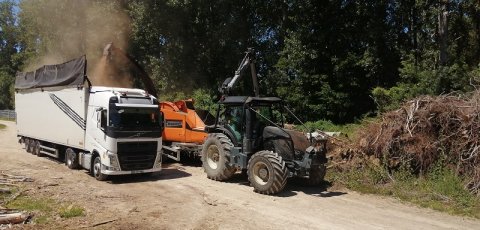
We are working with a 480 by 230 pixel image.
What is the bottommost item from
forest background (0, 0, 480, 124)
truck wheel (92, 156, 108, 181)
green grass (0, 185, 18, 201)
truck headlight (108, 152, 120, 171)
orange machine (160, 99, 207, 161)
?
green grass (0, 185, 18, 201)

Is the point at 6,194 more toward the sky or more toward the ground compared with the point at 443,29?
more toward the ground

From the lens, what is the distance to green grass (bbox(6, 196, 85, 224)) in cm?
→ 912

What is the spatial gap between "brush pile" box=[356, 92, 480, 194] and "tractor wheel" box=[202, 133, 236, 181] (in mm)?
4318

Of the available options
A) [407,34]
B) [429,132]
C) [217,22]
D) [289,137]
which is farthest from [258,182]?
[217,22]

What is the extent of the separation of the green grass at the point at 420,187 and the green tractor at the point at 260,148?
124 cm

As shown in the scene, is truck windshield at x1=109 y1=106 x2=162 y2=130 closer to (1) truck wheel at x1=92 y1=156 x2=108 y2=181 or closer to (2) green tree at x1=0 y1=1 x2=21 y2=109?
(1) truck wheel at x1=92 y1=156 x2=108 y2=181

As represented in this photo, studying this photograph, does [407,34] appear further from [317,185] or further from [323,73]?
[317,185]

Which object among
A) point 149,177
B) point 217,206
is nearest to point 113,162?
point 149,177

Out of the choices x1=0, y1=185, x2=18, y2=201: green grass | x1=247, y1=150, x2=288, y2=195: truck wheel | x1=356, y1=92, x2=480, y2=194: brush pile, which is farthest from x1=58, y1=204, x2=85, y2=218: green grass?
x1=356, y1=92, x2=480, y2=194: brush pile

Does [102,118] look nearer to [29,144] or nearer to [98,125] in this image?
[98,125]

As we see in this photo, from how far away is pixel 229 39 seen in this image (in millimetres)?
28562

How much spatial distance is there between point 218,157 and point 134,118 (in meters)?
2.92

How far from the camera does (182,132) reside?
1647 cm

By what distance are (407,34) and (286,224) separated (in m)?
20.3
